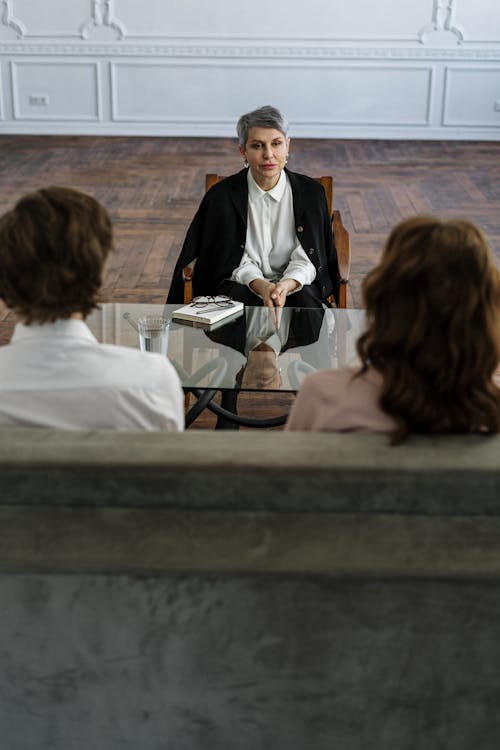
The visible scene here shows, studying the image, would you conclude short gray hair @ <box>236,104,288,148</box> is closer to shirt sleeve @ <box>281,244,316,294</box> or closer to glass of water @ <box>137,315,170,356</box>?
shirt sleeve @ <box>281,244,316,294</box>

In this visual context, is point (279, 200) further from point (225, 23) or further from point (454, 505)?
point (225, 23)

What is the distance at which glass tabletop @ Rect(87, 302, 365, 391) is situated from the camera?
2.83m

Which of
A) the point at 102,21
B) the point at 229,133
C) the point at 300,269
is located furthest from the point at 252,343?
the point at 102,21

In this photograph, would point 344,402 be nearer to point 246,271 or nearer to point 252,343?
point 252,343

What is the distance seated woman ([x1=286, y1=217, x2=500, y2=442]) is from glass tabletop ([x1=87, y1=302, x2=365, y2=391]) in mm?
1043

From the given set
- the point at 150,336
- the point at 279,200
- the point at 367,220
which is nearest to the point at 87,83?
the point at 367,220

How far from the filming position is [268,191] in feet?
12.4

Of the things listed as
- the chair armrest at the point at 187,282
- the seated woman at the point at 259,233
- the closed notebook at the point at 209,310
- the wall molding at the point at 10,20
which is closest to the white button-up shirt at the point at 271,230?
the seated woman at the point at 259,233

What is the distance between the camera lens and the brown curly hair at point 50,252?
1820mm

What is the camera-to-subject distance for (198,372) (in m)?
2.85

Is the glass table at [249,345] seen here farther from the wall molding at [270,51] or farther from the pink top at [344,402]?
the wall molding at [270,51]

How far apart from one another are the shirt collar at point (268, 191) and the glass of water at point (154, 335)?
0.97 m

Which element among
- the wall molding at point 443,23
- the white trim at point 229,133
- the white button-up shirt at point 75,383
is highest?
the white button-up shirt at point 75,383

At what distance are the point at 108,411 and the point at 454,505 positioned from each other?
69cm
